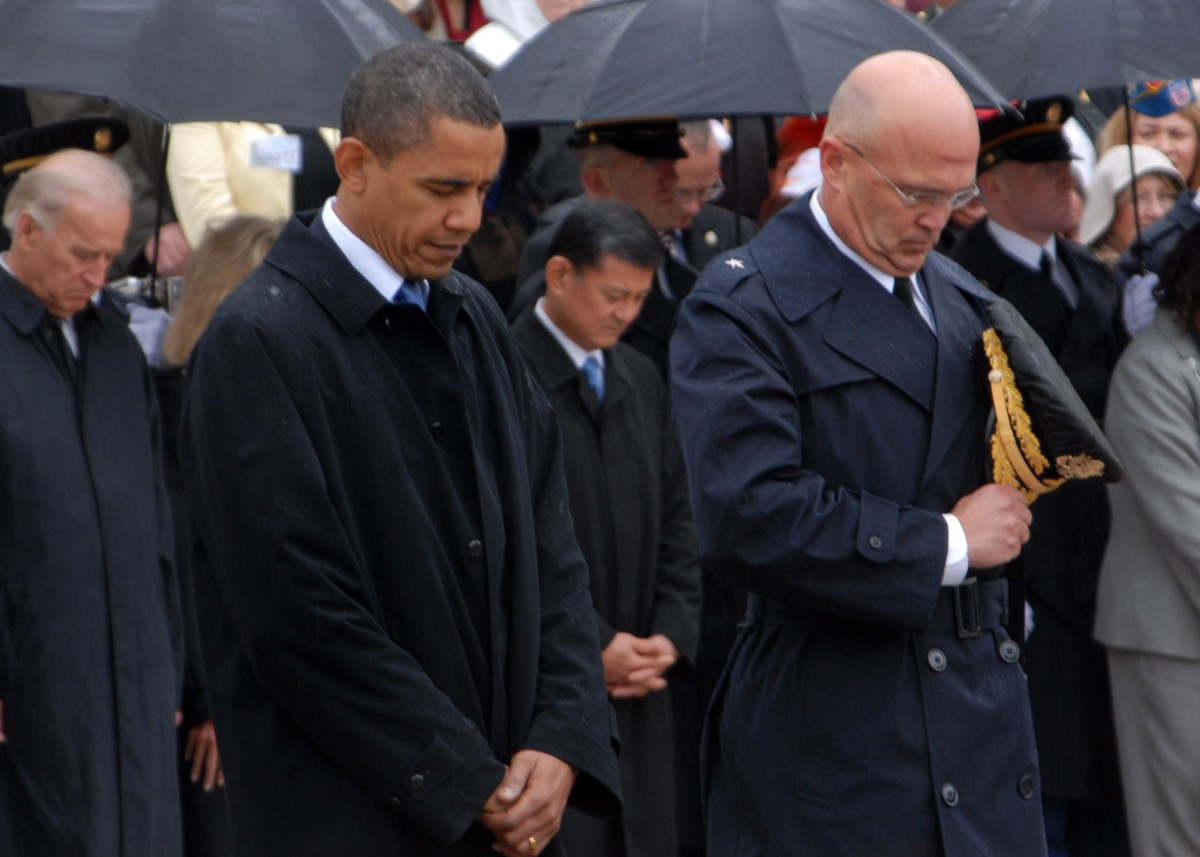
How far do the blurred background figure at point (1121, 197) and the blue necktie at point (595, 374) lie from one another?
A: 2.60 meters

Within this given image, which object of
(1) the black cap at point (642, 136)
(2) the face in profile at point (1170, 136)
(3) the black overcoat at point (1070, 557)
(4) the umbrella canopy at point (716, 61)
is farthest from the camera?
(2) the face in profile at point (1170, 136)

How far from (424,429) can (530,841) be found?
694mm

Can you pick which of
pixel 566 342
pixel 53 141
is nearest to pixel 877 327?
pixel 566 342

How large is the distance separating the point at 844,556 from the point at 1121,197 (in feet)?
13.6

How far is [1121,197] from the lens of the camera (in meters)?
7.23

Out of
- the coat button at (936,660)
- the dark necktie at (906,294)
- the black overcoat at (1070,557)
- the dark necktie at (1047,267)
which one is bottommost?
the black overcoat at (1070,557)

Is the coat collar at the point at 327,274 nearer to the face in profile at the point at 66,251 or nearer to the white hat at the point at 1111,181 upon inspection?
the face in profile at the point at 66,251

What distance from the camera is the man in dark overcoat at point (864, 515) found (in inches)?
140

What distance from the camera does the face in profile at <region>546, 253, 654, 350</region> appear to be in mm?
5281

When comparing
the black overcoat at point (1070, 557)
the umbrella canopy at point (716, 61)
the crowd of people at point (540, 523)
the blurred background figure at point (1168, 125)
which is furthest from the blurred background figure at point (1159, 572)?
the blurred background figure at point (1168, 125)

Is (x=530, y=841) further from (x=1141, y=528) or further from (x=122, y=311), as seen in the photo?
(x=1141, y=528)

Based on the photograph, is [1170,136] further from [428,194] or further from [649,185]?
[428,194]

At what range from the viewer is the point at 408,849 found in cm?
311

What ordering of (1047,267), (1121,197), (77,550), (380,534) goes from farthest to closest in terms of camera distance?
1. (1121,197)
2. (1047,267)
3. (77,550)
4. (380,534)
